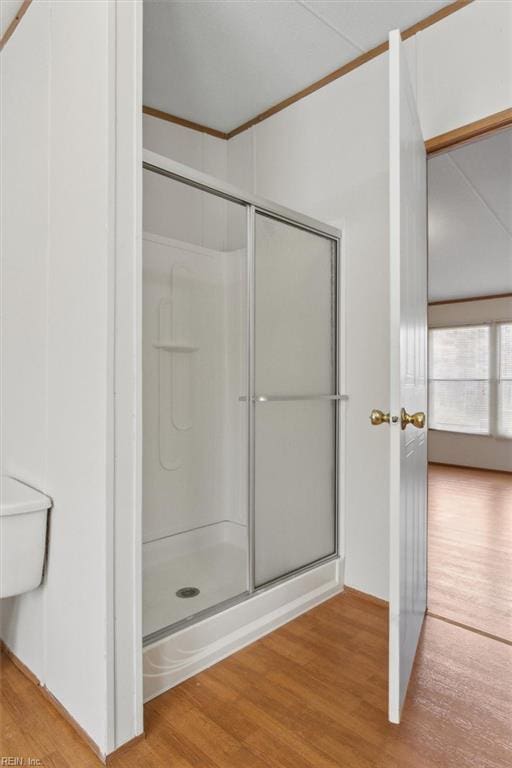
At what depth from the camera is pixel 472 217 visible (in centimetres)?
404

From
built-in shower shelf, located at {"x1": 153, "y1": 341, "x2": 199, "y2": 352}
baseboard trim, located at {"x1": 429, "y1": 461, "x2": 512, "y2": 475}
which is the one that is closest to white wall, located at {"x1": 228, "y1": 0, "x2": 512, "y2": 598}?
built-in shower shelf, located at {"x1": 153, "y1": 341, "x2": 199, "y2": 352}

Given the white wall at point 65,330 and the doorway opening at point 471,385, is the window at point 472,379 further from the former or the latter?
the white wall at point 65,330

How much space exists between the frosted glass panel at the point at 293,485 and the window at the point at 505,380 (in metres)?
4.96

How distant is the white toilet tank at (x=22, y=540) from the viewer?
61.7 inches

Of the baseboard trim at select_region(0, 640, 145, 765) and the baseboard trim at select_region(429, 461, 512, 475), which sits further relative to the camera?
the baseboard trim at select_region(429, 461, 512, 475)

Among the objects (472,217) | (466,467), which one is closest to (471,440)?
(466,467)

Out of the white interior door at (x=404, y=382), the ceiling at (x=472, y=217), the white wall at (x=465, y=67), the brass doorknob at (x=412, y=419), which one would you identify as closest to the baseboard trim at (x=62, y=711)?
the white interior door at (x=404, y=382)

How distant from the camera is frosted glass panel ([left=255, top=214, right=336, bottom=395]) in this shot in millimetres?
2256

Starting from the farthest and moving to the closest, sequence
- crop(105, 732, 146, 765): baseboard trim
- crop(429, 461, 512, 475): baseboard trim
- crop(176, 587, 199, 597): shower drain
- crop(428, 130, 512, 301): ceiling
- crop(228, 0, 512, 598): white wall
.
Answer: crop(429, 461, 512, 475): baseboard trim, crop(428, 130, 512, 301): ceiling, crop(176, 587, 199, 597): shower drain, crop(228, 0, 512, 598): white wall, crop(105, 732, 146, 765): baseboard trim

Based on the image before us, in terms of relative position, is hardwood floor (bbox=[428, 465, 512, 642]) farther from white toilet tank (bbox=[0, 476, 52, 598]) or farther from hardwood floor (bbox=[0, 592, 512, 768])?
white toilet tank (bbox=[0, 476, 52, 598])

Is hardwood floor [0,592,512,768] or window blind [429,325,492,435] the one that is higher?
window blind [429,325,492,435]

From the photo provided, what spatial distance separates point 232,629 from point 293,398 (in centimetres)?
102

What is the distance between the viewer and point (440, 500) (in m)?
4.85

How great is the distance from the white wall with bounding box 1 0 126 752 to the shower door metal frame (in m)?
0.26
